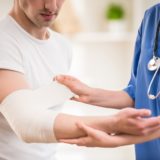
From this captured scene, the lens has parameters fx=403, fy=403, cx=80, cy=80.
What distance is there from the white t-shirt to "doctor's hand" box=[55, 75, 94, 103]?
0.36 ft

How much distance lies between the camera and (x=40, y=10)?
1301 mm

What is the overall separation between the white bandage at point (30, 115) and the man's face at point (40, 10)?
27 cm

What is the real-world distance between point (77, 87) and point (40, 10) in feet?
0.93

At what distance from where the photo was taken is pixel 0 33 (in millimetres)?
1278

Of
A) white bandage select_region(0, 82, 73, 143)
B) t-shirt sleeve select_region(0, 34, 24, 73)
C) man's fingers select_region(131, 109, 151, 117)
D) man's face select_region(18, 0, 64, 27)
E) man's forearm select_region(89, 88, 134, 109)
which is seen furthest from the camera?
man's forearm select_region(89, 88, 134, 109)

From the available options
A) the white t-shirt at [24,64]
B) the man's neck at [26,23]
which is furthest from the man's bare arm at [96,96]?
the man's neck at [26,23]

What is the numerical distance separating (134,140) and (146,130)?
0.19 ft

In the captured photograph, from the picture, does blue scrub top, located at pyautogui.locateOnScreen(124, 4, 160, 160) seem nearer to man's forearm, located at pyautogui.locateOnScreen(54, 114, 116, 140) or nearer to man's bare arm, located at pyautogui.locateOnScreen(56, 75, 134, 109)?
man's bare arm, located at pyautogui.locateOnScreen(56, 75, 134, 109)

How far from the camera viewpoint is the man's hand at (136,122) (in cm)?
95

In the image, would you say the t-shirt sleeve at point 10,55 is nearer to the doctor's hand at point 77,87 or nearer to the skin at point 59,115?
the skin at point 59,115

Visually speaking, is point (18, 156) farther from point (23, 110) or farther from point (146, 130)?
point (146, 130)

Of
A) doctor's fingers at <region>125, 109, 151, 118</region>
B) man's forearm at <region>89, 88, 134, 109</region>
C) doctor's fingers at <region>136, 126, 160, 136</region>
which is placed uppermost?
doctor's fingers at <region>125, 109, 151, 118</region>

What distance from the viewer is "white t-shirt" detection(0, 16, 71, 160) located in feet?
4.08

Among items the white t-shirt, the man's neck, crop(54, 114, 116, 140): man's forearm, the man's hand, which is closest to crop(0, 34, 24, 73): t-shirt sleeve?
the white t-shirt
